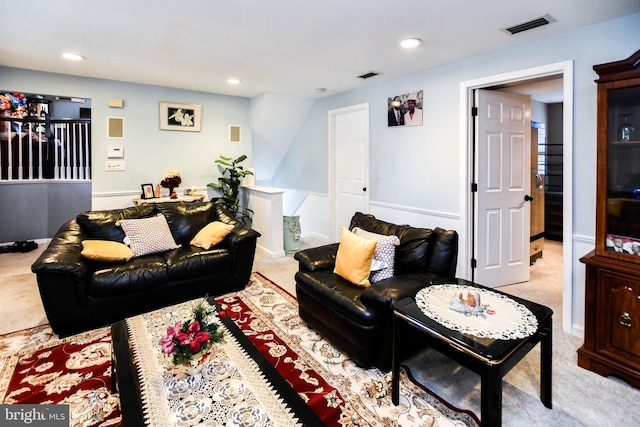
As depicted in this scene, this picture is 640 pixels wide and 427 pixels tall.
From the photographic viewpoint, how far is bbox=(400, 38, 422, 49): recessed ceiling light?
284 centimetres

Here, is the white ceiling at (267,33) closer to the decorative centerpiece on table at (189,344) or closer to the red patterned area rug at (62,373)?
the decorative centerpiece on table at (189,344)

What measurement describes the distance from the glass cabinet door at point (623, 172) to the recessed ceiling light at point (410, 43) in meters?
1.41

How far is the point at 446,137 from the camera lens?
11.6 ft

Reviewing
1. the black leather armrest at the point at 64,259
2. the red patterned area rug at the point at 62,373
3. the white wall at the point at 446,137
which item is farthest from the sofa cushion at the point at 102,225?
the white wall at the point at 446,137

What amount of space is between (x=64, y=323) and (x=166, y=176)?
271cm

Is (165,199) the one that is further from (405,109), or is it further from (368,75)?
(405,109)

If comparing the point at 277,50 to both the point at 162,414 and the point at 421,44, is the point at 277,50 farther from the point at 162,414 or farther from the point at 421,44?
the point at 162,414

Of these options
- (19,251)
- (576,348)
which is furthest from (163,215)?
(576,348)

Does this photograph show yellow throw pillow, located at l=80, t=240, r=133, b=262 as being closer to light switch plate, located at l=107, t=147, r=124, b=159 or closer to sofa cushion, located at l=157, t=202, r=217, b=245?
sofa cushion, located at l=157, t=202, r=217, b=245

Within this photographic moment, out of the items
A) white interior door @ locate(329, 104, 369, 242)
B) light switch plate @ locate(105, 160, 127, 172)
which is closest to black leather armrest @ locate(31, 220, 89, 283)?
light switch plate @ locate(105, 160, 127, 172)

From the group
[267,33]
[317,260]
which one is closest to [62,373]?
[317,260]

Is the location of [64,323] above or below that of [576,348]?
above

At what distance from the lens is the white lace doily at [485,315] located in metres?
1.55

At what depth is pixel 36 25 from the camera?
260cm
